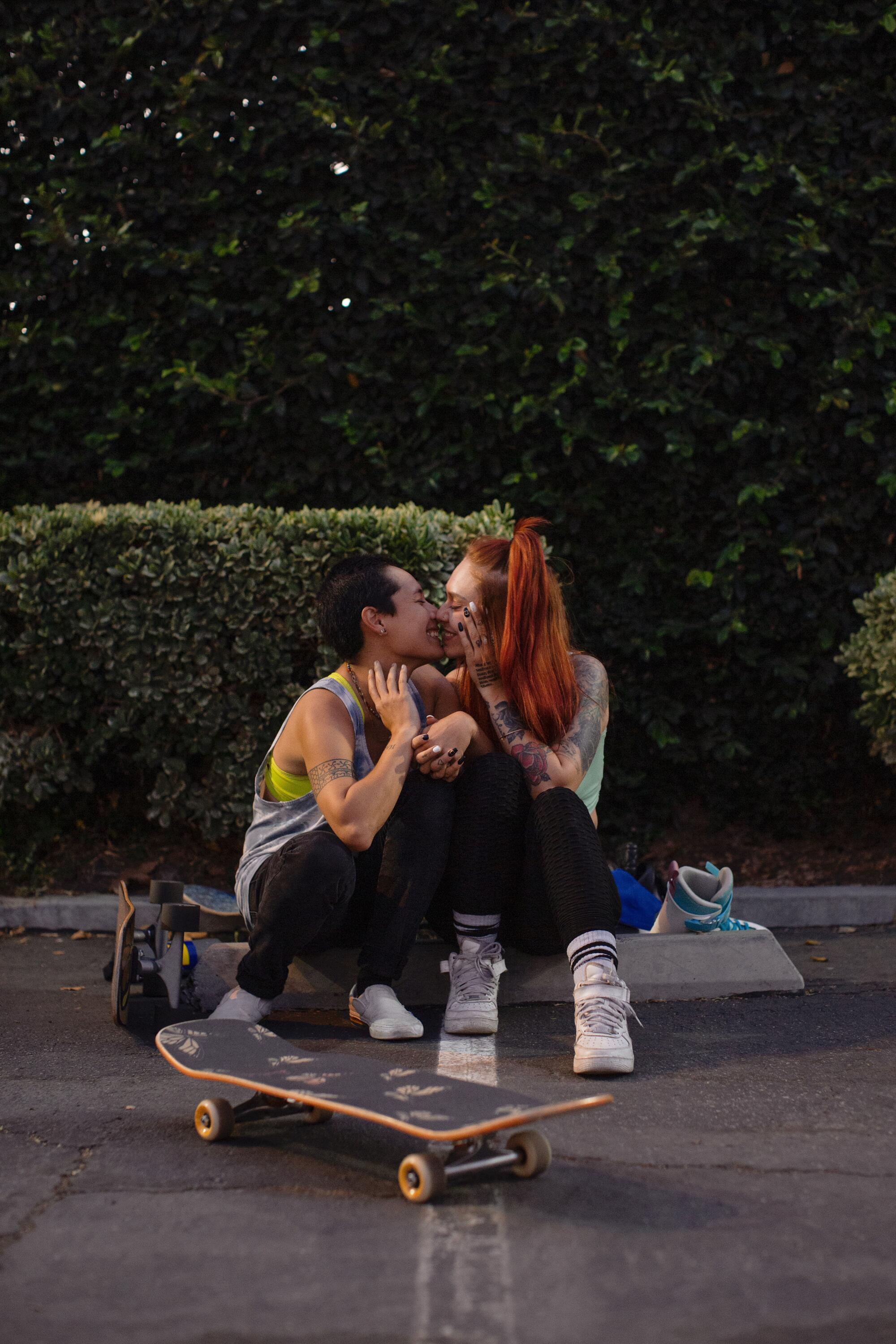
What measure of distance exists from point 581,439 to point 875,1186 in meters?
4.88

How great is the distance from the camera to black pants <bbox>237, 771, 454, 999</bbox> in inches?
144

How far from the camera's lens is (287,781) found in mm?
4031

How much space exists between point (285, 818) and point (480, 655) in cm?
83

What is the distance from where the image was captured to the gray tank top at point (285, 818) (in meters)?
3.93

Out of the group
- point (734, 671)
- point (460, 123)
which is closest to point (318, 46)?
point (460, 123)

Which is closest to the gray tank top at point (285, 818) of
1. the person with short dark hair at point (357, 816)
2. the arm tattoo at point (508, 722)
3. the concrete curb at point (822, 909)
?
the person with short dark hair at point (357, 816)

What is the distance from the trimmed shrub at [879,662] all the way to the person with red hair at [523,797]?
7.60 ft

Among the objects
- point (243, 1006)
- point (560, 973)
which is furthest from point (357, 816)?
point (560, 973)

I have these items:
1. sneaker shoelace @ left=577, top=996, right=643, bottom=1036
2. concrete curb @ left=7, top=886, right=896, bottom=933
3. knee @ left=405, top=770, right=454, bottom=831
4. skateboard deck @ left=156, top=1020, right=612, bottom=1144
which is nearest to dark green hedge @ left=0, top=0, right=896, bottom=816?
concrete curb @ left=7, top=886, right=896, bottom=933

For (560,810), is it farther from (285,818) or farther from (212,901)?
(212,901)

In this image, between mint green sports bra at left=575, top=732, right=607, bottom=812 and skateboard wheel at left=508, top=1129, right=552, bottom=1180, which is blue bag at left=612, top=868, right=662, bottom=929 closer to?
mint green sports bra at left=575, top=732, right=607, bottom=812

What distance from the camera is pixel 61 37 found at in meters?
6.85

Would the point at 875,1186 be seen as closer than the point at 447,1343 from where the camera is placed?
No

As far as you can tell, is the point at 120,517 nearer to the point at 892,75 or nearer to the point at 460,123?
the point at 460,123
